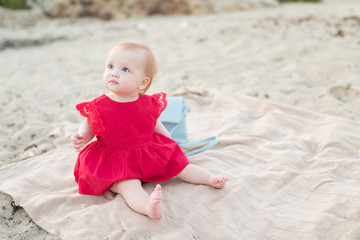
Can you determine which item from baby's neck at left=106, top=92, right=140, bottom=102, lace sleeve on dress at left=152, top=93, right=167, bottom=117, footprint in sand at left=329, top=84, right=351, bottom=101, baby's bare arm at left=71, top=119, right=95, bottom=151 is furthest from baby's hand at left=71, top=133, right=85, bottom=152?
footprint in sand at left=329, top=84, right=351, bottom=101

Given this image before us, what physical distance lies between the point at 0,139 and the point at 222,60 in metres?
3.05

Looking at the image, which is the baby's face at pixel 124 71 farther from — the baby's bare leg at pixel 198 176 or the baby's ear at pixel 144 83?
the baby's bare leg at pixel 198 176

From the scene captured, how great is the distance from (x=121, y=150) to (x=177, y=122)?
675 millimetres

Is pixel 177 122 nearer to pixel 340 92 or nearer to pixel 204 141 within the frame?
pixel 204 141

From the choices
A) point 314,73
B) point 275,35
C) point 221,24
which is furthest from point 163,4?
point 314,73

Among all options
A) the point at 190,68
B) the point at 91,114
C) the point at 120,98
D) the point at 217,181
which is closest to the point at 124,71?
the point at 120,98

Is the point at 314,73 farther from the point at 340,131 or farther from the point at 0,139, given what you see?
the point at 0,139

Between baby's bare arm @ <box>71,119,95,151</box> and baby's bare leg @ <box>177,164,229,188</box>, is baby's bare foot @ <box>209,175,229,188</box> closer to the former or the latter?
baby's bare leg @ <box>177,164,229,188</box>

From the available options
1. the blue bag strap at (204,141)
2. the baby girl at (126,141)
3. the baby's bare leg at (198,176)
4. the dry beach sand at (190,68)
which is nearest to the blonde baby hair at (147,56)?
the baby girl at (126,141)

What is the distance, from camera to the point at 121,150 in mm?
1979

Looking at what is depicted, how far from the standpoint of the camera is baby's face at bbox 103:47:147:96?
187 centimetres

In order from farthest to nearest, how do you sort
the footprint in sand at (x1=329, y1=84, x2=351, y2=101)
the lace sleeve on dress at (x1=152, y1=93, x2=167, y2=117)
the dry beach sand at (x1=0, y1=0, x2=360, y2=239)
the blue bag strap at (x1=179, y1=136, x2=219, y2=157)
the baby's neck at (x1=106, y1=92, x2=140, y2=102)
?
1. the footprint in sand at (x1=329, y1=84, x2=351, y2=101)
2. the dry beach sand at (x1=0, y1=0, x2=360, y2=239)
3. the blue bag strap at (x1=179, y1=136, x2=219, y2=157)
4. the lace sleeve on dress at (x1=152, y1=93, x2=167, y2=117)
5. the baby's neck at (x1=106, y1=92, x2=140, y2=102)

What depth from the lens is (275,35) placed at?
18.0ft

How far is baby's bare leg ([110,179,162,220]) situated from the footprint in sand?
2334mm
